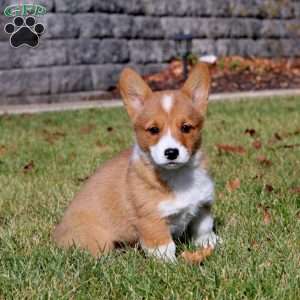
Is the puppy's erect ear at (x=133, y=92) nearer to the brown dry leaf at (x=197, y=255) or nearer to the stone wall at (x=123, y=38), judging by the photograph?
the brown dry leaf at (x=197, y=255)

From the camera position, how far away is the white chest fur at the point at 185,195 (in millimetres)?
3478

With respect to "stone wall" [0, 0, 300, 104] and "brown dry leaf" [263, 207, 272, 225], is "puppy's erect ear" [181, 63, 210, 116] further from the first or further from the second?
"stone wall" [0, 0, 300, 104]

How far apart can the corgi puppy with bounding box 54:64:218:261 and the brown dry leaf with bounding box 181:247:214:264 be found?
7 cm

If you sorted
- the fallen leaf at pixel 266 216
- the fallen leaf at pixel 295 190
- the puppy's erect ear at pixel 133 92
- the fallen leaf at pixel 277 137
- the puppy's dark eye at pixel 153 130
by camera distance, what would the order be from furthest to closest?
the fallen leaf at pixel 277 137 → the fallen leaf at pixel 295 190 → the fallen leaf at pixel 266 216 → the puppy's erect ear at pixel 133 92 → the puppy's dark eye at pixel 153 130

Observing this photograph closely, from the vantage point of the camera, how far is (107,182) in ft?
12.5

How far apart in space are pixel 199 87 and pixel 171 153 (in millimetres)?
573

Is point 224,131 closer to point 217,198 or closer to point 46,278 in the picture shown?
point 217,198

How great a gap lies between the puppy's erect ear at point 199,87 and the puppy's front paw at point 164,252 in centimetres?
78

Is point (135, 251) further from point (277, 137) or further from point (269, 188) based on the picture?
point (277, 137)

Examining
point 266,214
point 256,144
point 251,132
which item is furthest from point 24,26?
point 266,214

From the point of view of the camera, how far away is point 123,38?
43.8 ft

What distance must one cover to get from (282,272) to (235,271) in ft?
0.73

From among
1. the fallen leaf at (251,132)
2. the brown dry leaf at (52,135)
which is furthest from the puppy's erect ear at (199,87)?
the brown dry leaf at (52,135)

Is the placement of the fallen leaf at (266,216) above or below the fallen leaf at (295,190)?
above
